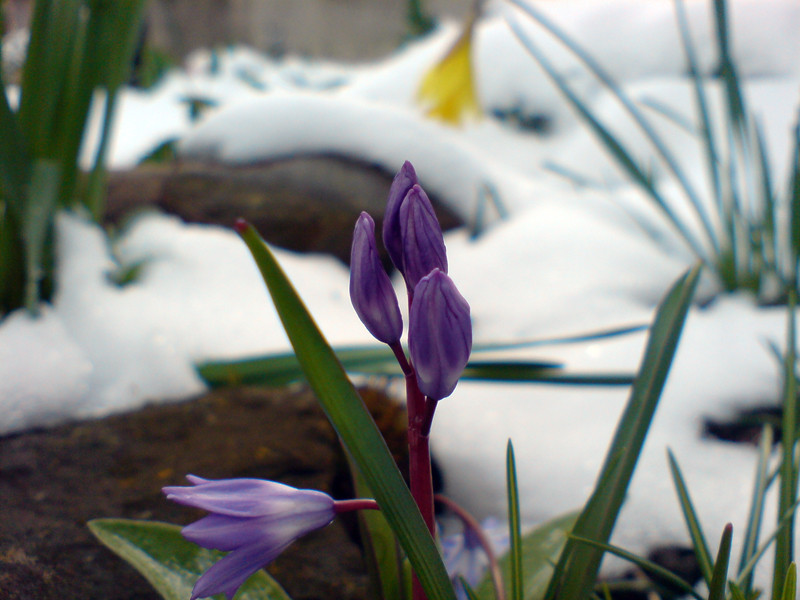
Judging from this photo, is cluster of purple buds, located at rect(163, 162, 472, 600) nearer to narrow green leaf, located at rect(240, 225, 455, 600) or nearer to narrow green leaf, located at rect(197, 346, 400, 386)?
narrow green leaf, located at rect(240, 225, 455, 600)

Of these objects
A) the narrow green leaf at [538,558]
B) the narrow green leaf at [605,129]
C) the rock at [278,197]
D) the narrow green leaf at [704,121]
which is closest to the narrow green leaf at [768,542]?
the narrow green leaf at [538,558]

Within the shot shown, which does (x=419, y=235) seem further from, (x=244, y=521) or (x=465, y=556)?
(x=465, y=556)

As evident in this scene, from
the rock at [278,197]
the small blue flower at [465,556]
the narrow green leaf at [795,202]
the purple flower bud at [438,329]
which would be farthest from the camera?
the rock at [278,197]

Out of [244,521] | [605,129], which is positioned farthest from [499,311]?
[244,521]

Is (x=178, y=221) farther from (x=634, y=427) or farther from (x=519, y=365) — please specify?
(x=634, y=427)

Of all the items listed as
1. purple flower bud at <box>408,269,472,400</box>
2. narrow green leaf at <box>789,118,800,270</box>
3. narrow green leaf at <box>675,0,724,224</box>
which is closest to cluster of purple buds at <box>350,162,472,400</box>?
purple flower bud at <box>408,269,472,400</box>

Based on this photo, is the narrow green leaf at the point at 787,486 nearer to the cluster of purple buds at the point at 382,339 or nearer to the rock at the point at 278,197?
the cluster of purple buds at the point at 382,339
